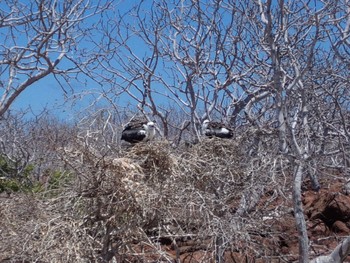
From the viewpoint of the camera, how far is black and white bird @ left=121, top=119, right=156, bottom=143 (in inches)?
301

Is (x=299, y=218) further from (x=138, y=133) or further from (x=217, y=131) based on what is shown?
(x=138, y=133)

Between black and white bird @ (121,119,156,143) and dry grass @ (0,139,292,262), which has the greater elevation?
black and white bird @ (121,119,156,143)

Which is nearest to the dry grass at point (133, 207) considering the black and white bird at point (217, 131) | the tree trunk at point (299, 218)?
the black and white bird at point (217, 131)

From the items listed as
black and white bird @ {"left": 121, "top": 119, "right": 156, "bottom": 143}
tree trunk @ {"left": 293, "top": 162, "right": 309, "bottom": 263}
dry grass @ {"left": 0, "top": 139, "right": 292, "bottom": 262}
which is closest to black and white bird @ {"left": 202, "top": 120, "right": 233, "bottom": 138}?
dry grass @ {"left": 0, "top": 139, "right": 292, "bottom": 262}

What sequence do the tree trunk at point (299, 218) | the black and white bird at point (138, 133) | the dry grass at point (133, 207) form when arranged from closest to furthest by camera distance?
the tree trunk at point (299, 218) < the dry grass at point (133, 207) < the black and white bird at point (138, 133)

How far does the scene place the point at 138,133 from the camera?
770 centimetres

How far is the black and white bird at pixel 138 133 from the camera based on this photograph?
766cm

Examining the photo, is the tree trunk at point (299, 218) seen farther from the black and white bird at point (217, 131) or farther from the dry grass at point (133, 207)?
the black and white bird at point (217, 131)

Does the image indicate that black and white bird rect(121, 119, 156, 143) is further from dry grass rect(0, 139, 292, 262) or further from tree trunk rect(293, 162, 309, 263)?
tree trunk rect(293, 162, 309, 263)

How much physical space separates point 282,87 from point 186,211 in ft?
Answer: 5.20

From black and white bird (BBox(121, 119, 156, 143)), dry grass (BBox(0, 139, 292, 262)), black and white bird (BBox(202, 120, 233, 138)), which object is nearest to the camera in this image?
dry grass (BBox(0, 139, 292, 262))

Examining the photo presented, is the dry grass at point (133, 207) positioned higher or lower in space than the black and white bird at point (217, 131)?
lower

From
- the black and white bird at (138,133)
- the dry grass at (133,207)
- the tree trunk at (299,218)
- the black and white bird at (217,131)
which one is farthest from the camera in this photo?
the black and white bird at (217,131)

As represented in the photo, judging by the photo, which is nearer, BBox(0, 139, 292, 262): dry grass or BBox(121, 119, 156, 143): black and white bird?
BBox(0, 139, 292, 262): dry grass
